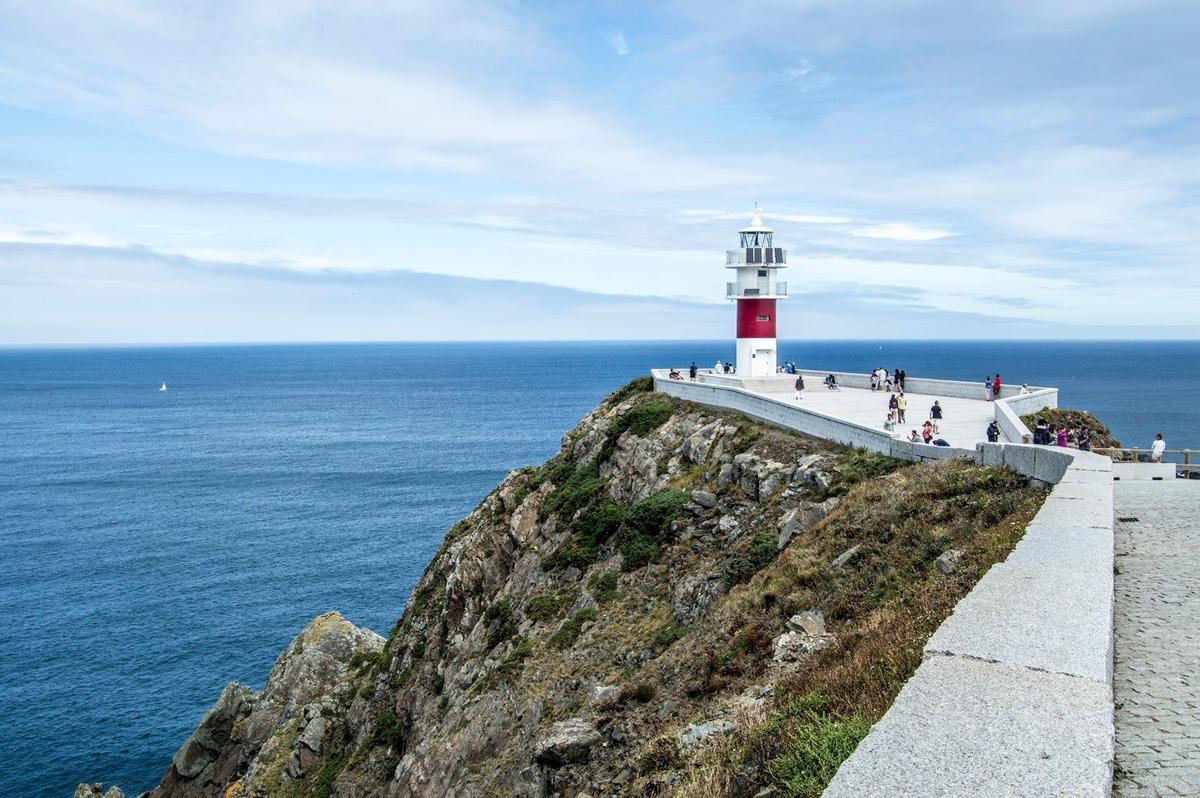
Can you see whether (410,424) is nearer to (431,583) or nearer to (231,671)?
(231,671)

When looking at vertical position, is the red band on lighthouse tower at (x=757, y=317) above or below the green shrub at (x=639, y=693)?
above

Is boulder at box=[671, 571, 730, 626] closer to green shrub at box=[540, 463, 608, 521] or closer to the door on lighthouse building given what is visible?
green shrub at box=[540, 463, 608, 521]

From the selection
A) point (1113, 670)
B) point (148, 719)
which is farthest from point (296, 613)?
point (1113, 670)

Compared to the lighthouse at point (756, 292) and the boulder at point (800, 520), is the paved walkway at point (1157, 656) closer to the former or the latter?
the boulder at point (800, 520)

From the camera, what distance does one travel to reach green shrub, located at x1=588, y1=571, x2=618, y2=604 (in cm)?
2567

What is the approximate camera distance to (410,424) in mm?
130000

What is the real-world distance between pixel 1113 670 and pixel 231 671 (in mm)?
43029

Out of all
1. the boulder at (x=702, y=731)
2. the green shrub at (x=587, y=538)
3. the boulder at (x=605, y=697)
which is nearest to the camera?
the boulder at (x=702, y=731)

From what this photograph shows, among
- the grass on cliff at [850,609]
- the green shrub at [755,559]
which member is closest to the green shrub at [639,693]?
the grass on cliff at [850,609]

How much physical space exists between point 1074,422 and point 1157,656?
25.7m

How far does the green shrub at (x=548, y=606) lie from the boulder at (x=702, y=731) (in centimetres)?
1536

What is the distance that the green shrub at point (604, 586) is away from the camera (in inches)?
1011

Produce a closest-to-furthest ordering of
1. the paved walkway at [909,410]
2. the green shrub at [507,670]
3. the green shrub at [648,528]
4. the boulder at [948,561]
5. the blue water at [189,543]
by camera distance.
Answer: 1. the boulder at [948,561]
2. the green shrub at [507,670]
3. the green shrub at [648,528]
4. the paved walkway at [909,410]
5. the blue water at [189,543]

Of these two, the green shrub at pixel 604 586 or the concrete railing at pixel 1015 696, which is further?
the green shrub at pixel 604 586
